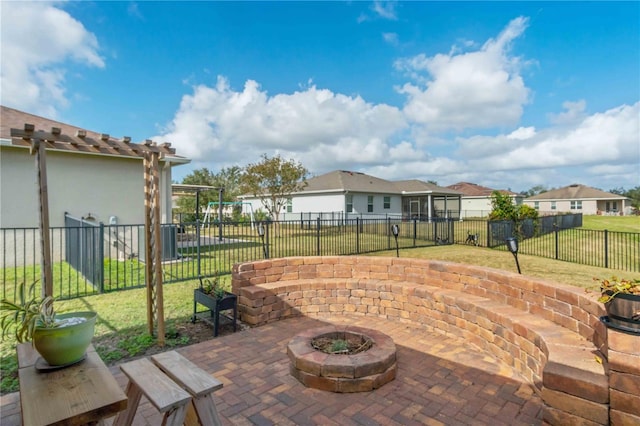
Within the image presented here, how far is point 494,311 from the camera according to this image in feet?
11.6

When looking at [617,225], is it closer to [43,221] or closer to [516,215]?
A: [516,215]

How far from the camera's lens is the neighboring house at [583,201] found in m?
41.2

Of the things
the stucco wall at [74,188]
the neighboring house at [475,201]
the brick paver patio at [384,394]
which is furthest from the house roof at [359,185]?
the brick paver patio at [384,394]

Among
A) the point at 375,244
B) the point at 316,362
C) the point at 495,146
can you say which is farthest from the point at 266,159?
the point at 495,146

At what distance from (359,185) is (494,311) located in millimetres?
20804

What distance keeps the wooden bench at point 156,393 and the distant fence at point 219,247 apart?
4236 mm

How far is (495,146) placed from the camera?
36438 mm

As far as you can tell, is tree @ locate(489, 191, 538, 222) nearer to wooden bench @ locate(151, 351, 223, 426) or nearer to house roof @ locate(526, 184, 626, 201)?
wooden bench @ locate(151, 351, 223, 426)

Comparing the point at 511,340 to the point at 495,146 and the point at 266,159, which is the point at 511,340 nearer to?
the point at 266,159

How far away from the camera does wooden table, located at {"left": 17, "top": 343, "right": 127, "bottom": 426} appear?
136cm

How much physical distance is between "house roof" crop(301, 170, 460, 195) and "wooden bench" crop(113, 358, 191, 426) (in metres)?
20.5

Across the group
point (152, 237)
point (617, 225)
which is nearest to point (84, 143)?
point (152, 237)

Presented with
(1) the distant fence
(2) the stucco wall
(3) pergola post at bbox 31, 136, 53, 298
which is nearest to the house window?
(1) the distant fence

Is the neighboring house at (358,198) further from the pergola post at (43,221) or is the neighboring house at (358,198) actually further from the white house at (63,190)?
the pergola post at (43,221)
